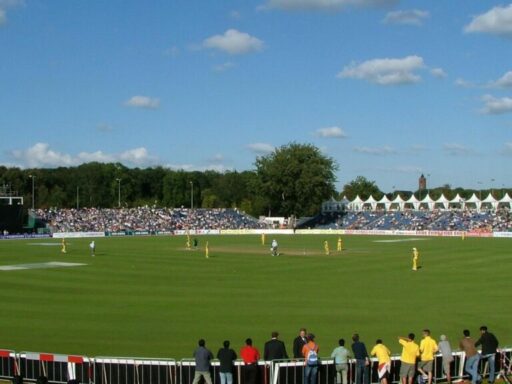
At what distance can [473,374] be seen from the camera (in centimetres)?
1559

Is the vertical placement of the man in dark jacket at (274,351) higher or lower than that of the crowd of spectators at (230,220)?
lower

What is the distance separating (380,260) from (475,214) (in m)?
62.6

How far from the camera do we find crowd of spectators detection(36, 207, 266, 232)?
113812 mm

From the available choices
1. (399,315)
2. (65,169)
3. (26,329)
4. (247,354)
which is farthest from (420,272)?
(65,169)

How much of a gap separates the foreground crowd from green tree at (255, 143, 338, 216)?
11048cm

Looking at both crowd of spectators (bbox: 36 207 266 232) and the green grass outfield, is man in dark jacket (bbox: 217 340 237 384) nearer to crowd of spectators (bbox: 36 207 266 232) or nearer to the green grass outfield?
the green grass outfield

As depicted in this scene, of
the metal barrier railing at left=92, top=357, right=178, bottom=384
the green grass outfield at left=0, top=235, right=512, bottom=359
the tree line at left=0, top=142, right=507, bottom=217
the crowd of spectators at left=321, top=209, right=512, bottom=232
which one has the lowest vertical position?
the green grass outfield at left=0, top=235, right=512, bottom=359

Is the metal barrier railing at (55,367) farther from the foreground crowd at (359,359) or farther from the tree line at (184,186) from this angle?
the tree line at (184,186)

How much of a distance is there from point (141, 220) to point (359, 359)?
107875 mm

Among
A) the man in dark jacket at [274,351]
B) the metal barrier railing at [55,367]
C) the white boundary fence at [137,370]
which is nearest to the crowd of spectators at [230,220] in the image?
the man in dark jacket at [274,351]

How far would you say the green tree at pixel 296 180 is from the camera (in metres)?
127

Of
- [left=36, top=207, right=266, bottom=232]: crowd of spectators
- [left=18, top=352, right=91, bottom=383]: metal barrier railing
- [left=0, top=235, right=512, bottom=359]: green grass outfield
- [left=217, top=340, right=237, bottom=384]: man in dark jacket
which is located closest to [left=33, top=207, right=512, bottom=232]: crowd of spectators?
[left=36, top=207, right=266, bottom=232]: crowd of spectators

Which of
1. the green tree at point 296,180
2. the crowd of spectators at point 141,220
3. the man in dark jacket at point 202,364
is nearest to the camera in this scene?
the man in dark jacket at point 202,364

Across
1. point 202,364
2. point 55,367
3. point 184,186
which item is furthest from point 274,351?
point 184,186
